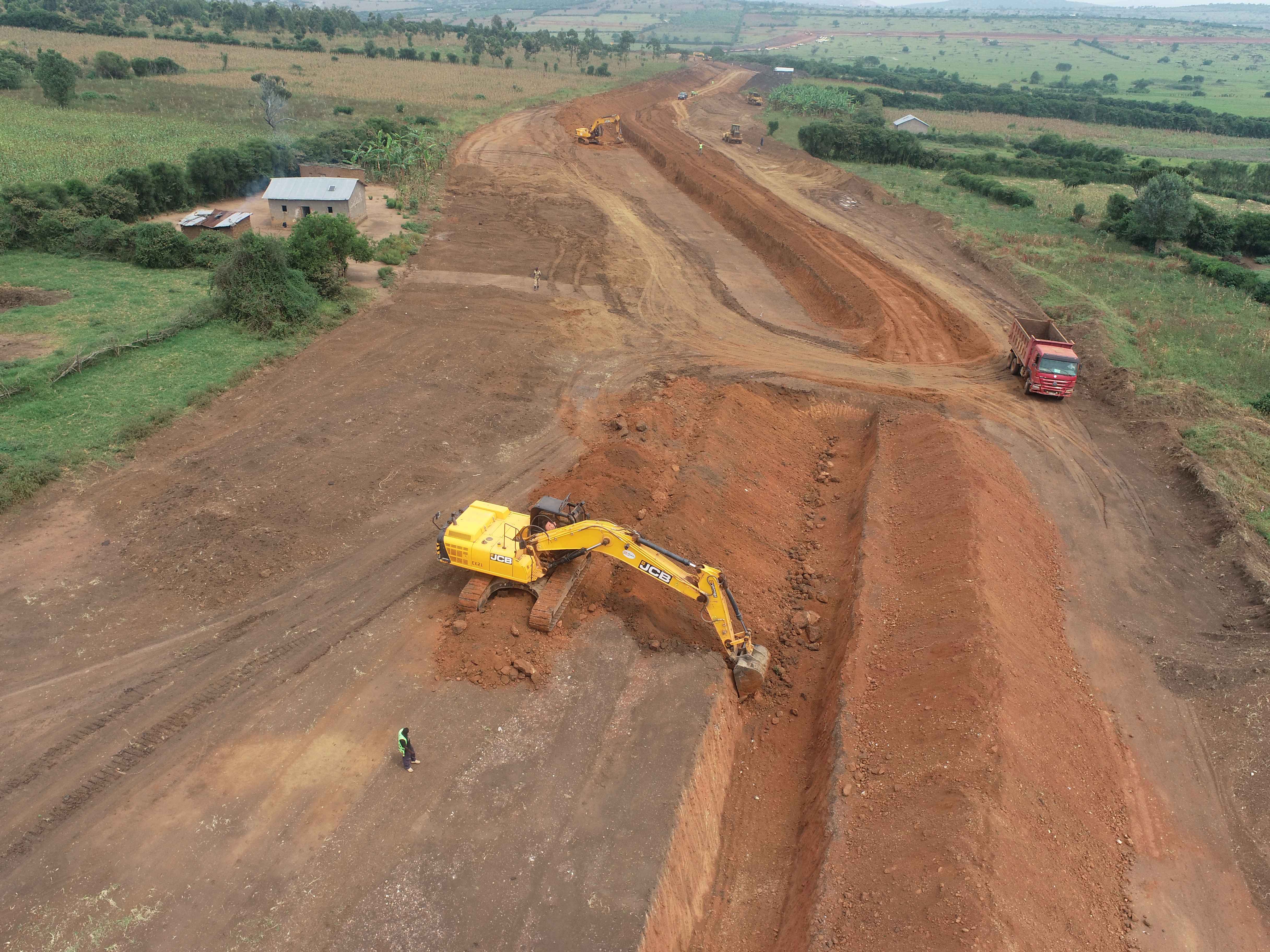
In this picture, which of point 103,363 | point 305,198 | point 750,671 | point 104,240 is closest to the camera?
point 750,671

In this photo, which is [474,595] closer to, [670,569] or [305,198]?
[670,569]

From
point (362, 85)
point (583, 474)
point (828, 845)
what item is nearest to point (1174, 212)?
point (583, 474)

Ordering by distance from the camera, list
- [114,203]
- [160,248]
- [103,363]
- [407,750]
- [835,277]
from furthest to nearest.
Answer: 1. [114,203]
2. [835,277]
3. [160,248]
4. [103,363]
5. [407,750]

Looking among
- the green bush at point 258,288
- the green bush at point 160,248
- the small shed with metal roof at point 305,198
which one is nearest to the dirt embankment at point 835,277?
the small shed with metal roof at point 305,198

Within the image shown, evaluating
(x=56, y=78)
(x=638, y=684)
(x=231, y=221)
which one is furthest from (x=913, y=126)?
(x=638, y=684)

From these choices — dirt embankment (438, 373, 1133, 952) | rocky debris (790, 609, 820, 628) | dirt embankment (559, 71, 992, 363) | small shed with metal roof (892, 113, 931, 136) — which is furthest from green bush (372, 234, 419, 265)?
small shed with metal roof (892, 113, 931, 136)

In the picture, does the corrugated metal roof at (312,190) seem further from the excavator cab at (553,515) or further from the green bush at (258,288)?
the excavator cab at (553,515)

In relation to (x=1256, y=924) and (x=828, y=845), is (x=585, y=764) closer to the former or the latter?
(x=828, y=845)

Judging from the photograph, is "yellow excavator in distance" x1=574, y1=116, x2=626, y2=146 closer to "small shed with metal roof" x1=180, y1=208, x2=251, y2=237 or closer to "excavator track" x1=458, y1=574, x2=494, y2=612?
"small shed with metal roof" x1=180, y1=208, x2=251, y2=237
